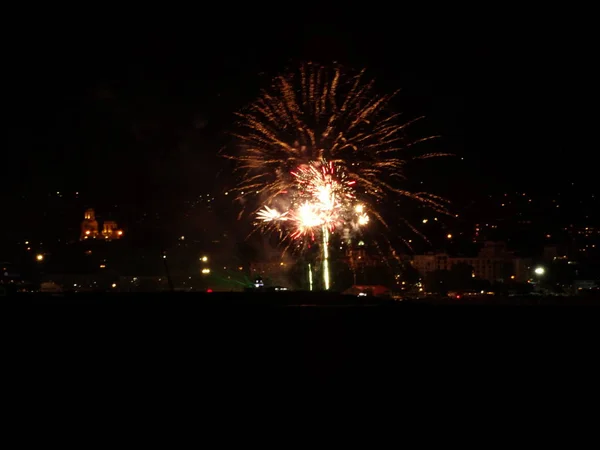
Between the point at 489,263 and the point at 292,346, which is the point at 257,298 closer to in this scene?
the point at 292,346

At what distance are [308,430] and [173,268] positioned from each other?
26463mm

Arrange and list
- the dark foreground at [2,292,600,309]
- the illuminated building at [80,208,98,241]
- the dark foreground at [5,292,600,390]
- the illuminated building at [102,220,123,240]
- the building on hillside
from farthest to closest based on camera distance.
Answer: the building on hillside → the illuminated building at [80,208,98,241] → the illuminated building at [102,220,123,240] → the dark foreground at [2,292,600,309] → the dark foreground at [5,292,600,390]

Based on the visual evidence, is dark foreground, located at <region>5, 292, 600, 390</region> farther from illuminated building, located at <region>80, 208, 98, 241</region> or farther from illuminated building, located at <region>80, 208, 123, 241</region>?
illuminated building, located at <region>80, 208, 98, 241</region>

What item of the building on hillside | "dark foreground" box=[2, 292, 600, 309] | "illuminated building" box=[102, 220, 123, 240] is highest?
"illuminated building" box=[102, 220, 123, 240]

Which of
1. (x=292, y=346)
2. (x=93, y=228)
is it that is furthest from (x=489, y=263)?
(x=292, y=346)

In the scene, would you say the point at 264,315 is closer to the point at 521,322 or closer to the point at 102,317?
the point at 102,317

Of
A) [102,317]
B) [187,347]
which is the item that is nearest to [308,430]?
[187,347]

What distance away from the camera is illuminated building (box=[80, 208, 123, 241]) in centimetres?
3666

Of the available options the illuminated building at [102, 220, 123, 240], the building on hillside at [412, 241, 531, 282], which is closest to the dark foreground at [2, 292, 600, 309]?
the illuminated building at [102, 220, 123, 240]

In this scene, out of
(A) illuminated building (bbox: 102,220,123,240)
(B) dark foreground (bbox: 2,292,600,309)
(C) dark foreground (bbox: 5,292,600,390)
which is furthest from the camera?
(A) illuminated building (bbox: 102,220,123,240)

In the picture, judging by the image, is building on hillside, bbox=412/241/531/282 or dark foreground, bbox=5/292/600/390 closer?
dark foreground, bbox=5/292/600/390

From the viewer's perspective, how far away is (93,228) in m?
37.4

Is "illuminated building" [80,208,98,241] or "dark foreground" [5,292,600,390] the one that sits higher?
"illuminated building" [80,208,98,241]

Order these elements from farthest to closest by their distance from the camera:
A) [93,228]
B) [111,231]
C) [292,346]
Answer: [111,231], [93,228], [292,346]
